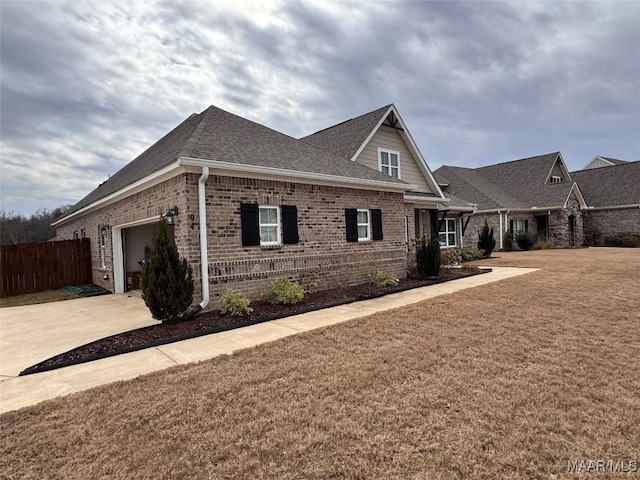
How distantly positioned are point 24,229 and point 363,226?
36.4m

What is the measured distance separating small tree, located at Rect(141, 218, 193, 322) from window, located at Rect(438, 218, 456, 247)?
48.1ft

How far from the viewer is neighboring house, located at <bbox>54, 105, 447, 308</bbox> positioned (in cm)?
775

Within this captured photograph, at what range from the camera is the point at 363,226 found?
37.5 feet

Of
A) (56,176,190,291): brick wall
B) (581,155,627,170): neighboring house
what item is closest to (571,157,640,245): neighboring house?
(581,155,627,170): neighboring house

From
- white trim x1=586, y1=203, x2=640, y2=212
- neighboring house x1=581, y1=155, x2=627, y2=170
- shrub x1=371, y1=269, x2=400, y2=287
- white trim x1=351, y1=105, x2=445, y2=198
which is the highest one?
neighboring house x1=581, y1=155, x2=627, y2=170

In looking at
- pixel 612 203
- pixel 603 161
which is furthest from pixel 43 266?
pixel 603 161

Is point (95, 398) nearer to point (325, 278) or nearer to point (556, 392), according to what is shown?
point (556, 392)

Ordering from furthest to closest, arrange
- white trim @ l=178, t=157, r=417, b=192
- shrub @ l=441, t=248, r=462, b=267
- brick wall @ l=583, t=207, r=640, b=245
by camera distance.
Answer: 1. brick wall @ l=583, t=207, r=640, b=245
2. shrub @ l=441, t=248, r=462, b=267
3. white trim @ l=178, t=157, r=417, b=192

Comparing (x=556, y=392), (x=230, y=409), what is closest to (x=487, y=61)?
(x=556, y=392)

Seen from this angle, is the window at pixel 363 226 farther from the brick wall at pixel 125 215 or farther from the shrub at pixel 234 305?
the brick wall at pixel 125 215

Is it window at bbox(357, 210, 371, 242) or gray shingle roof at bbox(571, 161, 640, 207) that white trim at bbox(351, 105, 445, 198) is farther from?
gray shingle roof at bbox(571, 161, 640, 207)

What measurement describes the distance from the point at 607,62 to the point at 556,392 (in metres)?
18.5

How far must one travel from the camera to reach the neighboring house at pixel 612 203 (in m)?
26.3

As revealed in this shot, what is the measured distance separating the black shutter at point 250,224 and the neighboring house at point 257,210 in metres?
0.02
